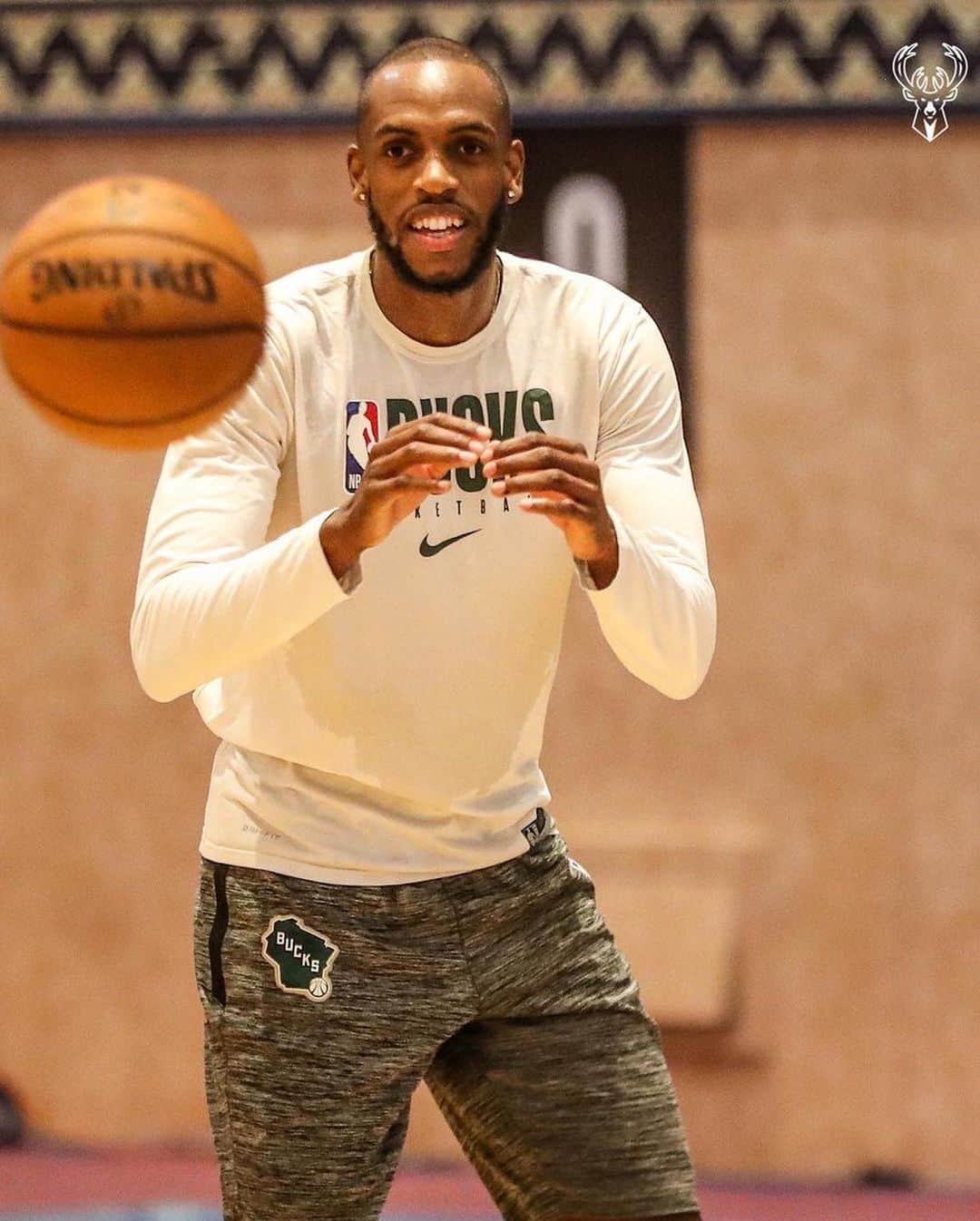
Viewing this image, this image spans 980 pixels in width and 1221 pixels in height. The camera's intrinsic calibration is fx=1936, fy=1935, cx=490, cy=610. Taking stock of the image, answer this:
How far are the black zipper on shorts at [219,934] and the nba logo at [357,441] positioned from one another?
0.53 metres

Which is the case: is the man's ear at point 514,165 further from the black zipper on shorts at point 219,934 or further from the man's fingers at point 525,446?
the black zipper on shorts at point 219,934

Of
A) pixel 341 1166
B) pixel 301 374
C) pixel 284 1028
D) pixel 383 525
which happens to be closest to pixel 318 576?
pixel 383 525

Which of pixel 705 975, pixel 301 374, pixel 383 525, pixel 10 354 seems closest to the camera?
pixel 383 525

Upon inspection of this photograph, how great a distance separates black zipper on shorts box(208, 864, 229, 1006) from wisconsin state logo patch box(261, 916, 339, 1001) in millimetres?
71

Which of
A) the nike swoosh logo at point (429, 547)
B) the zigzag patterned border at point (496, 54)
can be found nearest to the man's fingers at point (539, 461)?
the nike swoosh logo at point (429, 547)

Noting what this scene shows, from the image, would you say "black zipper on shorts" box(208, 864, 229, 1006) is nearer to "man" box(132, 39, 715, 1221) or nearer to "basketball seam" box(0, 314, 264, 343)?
"man" box(132, 39, 715, 1221)

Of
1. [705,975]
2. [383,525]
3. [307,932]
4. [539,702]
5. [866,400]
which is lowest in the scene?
[705,975]

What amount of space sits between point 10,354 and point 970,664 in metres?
3.06

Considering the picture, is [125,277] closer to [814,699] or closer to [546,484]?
[546,484]

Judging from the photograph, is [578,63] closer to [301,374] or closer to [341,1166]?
[301,374]

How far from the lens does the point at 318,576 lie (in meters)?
2.26

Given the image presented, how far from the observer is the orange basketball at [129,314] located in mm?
2289

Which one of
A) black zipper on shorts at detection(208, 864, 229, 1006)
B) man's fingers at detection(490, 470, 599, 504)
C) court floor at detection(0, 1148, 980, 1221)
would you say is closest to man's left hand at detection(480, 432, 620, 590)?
man's fingers at detection(490, 470, 599, 504)

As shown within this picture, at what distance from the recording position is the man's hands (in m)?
2.16
